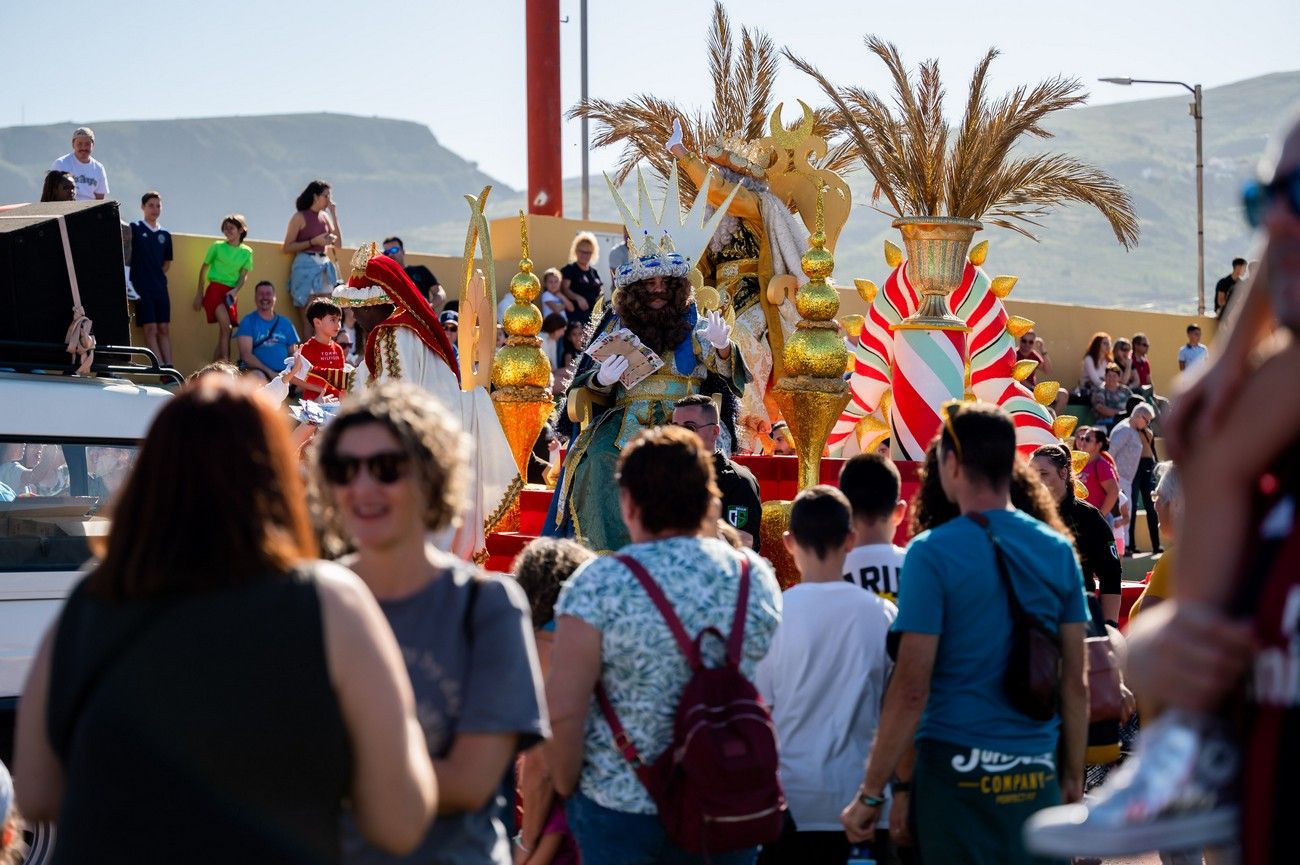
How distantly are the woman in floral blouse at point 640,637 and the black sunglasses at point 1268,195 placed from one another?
190 cm

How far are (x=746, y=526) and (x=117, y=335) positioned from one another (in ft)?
11.1

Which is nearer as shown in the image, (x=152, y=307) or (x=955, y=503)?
(x=955, y=503)

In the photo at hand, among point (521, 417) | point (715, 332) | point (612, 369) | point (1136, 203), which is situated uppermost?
point (1136, 203)

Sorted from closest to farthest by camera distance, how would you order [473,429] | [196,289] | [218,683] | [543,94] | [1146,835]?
[1146,835]
[218,683]
[473,429]
[196,289]
[543,94]

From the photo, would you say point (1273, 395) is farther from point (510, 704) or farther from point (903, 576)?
point (903, 576)

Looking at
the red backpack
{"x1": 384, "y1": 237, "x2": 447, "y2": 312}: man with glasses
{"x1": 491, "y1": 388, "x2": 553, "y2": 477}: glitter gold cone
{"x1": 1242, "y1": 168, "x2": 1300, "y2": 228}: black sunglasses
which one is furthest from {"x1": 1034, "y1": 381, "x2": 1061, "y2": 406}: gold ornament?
{"x1": 1242, "y1": 168, "x2": 1300, "y2": 228}: black sunglasses

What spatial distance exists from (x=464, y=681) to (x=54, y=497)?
13.4 ft

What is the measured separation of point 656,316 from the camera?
769 cm

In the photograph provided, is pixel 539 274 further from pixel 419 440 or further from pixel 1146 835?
pixel 1146 835

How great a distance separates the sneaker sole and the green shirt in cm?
1317

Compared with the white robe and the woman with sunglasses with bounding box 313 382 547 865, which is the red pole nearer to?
the white robe

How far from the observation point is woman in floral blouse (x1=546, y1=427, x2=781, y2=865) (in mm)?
3607

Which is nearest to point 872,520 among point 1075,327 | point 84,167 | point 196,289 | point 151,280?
point 84,167

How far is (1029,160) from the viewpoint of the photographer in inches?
412
